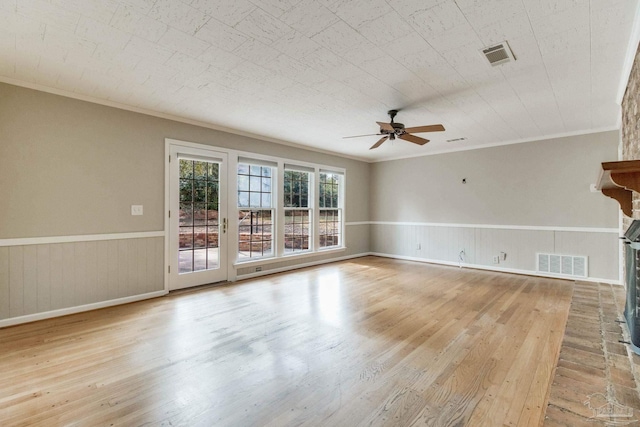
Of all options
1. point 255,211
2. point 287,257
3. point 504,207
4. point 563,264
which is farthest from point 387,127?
point 563,264

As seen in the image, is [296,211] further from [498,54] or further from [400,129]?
[498,54]

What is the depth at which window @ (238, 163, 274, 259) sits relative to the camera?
17.2 ft

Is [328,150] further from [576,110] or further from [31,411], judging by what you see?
[31,411]

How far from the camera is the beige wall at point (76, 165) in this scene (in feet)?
10.4

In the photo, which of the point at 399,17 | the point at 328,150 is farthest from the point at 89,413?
the point at 328,150

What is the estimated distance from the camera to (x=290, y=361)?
242 cm

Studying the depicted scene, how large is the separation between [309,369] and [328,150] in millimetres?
5017

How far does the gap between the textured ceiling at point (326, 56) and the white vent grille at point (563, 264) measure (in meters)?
2.28

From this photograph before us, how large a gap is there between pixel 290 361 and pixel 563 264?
5.22 metres

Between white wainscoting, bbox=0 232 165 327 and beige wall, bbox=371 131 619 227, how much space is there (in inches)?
210

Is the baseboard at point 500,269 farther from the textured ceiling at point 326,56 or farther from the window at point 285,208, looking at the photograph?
the textured ceiling at point 326,56

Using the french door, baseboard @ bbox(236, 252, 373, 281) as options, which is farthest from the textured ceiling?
baseboard @ bbox(236, 252, 373, 281)

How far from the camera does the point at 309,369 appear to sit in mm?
2297

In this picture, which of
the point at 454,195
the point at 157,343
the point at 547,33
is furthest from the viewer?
the point at 454,195
